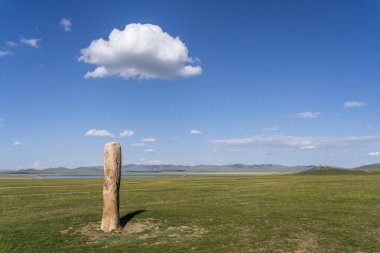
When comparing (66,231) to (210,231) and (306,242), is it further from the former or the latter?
(306,242)

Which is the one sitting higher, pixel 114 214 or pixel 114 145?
pixel 114 145

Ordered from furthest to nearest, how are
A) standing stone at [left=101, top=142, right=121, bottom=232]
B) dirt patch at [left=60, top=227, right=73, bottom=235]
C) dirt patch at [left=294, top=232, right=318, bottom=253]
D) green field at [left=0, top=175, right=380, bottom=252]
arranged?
standing stone at [left=101, top=142, right=121, bottom=232], dirt patch at [left=60, top=227, right=73, bottom=235], green field at [left=0, top=175, right=380, bottom=252], dirt patch at [left=294, top=232, right=318, bottom=253]

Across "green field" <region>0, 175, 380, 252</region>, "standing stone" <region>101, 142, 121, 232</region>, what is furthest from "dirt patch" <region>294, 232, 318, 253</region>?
"standing stone" <region>101, 142, 121, 232</region>

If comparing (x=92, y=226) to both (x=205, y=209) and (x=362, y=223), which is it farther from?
(x=362, y=223)

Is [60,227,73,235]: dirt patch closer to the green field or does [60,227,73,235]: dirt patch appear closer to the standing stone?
the green field

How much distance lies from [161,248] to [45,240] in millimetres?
6190

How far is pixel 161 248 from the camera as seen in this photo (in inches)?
656

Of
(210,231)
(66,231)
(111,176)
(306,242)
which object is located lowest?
(306,242)

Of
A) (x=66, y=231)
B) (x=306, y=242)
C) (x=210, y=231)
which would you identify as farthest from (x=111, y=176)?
(x=306, y=242)

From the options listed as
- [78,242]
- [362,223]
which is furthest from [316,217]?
[78,242]

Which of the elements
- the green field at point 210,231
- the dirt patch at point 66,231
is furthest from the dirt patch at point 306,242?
the dirt patch at point 66,231

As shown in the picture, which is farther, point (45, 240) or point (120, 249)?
point (45, 240)

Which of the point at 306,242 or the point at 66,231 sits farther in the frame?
the point at 66,231

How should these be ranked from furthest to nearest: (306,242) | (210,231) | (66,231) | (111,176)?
(111,176) < (66,231) < (210,231) < (306,242)
